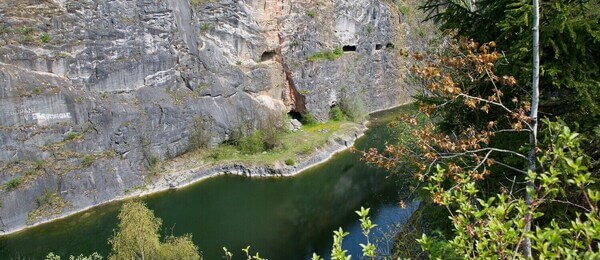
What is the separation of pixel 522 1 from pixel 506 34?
796 millimetres

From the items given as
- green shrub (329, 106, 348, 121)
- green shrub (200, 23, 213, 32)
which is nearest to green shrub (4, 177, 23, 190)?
green shrub (200, 23, 213, 32)

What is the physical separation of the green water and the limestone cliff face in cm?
239

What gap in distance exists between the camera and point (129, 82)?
3406 cm

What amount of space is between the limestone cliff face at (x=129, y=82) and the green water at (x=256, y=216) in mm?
2394

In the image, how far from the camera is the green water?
24.8m

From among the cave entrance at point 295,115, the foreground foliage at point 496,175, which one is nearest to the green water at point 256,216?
the cave entrance at point 295,115

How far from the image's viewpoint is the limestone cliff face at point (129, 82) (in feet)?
92.9

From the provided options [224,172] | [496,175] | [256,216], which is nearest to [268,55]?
[224,172]

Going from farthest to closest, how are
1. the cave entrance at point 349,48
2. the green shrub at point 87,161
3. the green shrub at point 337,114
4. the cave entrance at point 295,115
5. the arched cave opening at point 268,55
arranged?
the cave entrance at point 349,48 < the green shrub at point 337,114 < the cave entrance at point 295,115 < the arched cave opening at point 268,55 < the green shrub at point 87,161

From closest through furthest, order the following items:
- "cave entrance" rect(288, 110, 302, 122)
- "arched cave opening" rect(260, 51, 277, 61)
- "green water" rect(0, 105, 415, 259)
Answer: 1. "green water" rect(0, 105, 415, 259)
2. "arched cave opening" rect(260, 51, 277, 61)
3. "cave entrance" rect(288, 110, 302, 122)

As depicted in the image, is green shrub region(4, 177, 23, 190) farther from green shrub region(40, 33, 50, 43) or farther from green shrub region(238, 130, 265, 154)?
green shrub region(238, 130, 265, 154)

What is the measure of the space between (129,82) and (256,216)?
13554 millimetres

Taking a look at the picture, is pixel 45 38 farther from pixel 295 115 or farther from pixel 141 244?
pixel 295 115

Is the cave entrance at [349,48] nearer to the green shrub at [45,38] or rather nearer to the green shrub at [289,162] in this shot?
the green shrub at [289,162]
